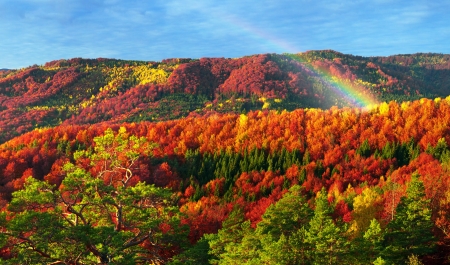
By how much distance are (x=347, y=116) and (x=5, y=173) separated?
149m

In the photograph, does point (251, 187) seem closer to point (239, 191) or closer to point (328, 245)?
point (239, 191)

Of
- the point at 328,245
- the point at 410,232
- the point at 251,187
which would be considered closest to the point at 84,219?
the point at 328,245

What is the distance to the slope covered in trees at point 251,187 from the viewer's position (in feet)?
88.6

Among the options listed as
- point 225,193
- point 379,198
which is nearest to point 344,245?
point 379,198

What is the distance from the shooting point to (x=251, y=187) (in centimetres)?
11725

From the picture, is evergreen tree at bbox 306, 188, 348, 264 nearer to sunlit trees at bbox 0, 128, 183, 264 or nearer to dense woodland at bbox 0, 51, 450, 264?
dense woodland at bbox 0, 51, 450, 264

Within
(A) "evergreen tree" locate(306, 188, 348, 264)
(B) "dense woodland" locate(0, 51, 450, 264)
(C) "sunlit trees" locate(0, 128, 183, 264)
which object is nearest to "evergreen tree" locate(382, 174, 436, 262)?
(B) "dense woodland" locate(0, 51, 450, 264)

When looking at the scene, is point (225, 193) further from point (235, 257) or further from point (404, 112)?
point (404, 112)

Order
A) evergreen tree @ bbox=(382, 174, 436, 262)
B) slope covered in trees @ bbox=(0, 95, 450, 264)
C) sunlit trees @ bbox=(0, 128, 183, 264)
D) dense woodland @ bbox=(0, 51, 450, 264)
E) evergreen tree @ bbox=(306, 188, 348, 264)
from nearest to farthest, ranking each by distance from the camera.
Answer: sunlit trees @ bbox=(0, 128, 183, 264), dense woodland @ bbox=(0, 51, 450, 264), slope covered in trees @ bbox=(0, 95, 450, 264), evergreen tree @ bbox=(306, 188, 348, 264), evergreen tree @ bbox=(382, 174, 436, 262)

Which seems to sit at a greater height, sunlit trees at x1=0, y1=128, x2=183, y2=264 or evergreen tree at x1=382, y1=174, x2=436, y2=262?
→ sunlit trees at x1=0, y1=128, x2=183, y2=264

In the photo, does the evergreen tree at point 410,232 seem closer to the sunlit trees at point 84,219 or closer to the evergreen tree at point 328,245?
the evergreen tree at point 328,245

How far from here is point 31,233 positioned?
79.4ft

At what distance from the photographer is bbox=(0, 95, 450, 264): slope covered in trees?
27000 mm

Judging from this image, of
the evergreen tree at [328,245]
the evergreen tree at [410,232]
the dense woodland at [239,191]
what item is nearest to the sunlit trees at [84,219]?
the dense woodland at [239,191]
